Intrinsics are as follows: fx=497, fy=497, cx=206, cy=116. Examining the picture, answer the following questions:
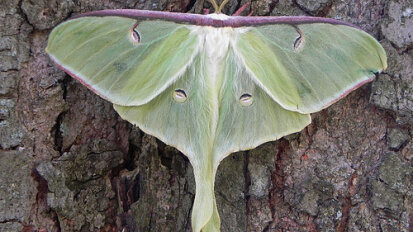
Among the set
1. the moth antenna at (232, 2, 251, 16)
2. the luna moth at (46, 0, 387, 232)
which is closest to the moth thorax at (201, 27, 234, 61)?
the luna moth at (46, 0, 387, 232)

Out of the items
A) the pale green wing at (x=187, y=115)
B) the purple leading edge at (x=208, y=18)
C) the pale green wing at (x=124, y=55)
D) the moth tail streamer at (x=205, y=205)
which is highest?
the purple leading edge at (x=208, y=18)

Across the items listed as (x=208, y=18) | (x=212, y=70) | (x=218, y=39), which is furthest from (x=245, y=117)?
(x=208, y=18)

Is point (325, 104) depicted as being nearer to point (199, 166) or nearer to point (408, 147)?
point (408, 147)

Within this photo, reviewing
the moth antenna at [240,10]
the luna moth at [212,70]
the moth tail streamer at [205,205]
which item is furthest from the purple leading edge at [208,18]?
the moth tail streamer at [205,205]

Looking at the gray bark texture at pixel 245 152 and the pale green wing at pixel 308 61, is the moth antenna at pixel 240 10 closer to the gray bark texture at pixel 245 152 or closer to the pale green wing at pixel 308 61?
the gray bark texture at pixel 245 152

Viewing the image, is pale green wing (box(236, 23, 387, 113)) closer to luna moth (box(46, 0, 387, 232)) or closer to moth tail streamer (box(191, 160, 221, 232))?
luna moth (box(46, 0, 387, 232))

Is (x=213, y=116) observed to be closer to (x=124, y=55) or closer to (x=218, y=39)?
(x=218, y=39)
